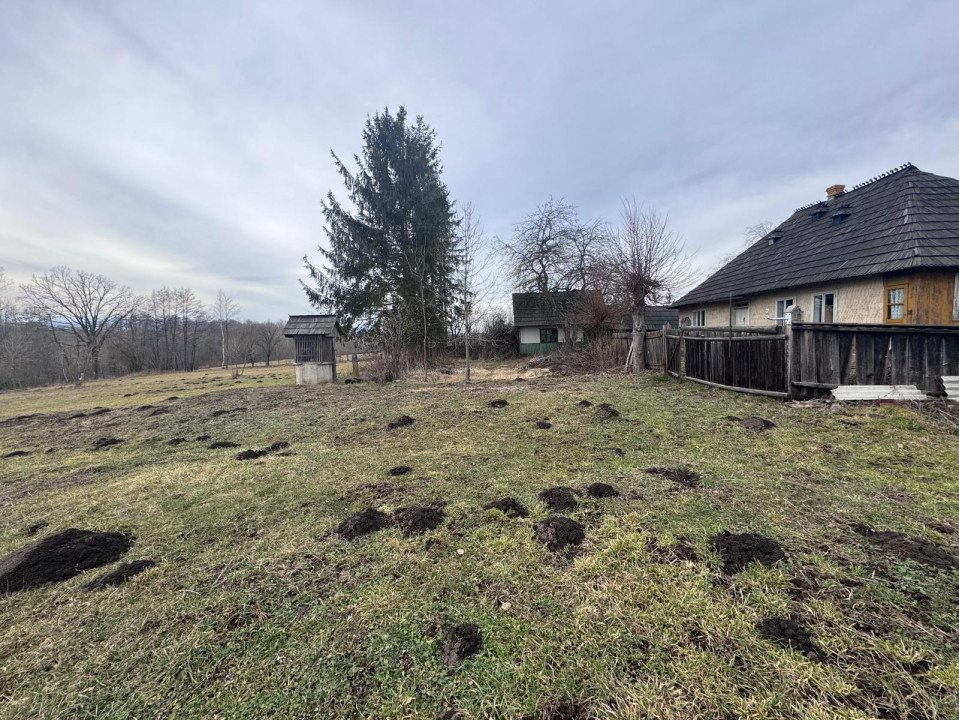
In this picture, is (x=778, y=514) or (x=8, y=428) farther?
(x=8, y=428)

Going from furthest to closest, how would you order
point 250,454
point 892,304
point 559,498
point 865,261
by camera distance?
point 865,261, point 892,304, point 250,454, point 559,498

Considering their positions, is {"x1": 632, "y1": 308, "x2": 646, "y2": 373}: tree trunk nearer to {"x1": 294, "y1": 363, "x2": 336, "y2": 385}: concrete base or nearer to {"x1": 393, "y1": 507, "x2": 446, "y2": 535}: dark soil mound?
{"x1": 393, "y1": 507, "x2": 446, "y2": 535}: dark soil mound

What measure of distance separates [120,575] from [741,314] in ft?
60.2

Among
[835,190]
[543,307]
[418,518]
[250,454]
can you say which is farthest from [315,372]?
[835,190]

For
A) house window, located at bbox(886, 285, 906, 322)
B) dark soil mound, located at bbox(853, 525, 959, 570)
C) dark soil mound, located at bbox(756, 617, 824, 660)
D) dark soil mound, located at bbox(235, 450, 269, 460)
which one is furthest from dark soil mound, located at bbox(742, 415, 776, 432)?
dark soil mound, located at bbox(235, 450, 269, 460)

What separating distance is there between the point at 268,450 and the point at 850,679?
644 centimetres

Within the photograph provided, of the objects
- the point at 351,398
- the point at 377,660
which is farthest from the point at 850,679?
the point at 351,398

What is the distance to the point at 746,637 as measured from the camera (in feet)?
6.16

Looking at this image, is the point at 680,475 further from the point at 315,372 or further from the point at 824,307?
the point at 315,372

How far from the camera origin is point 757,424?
224 inches

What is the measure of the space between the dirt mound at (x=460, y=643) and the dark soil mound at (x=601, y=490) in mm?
1958

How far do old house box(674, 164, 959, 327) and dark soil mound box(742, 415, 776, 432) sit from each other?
21.5 ft

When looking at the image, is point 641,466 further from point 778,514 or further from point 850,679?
point 850,679

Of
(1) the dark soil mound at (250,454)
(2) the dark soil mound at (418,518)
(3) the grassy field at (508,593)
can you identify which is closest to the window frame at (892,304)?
(3) the grassy field at (508,593)
